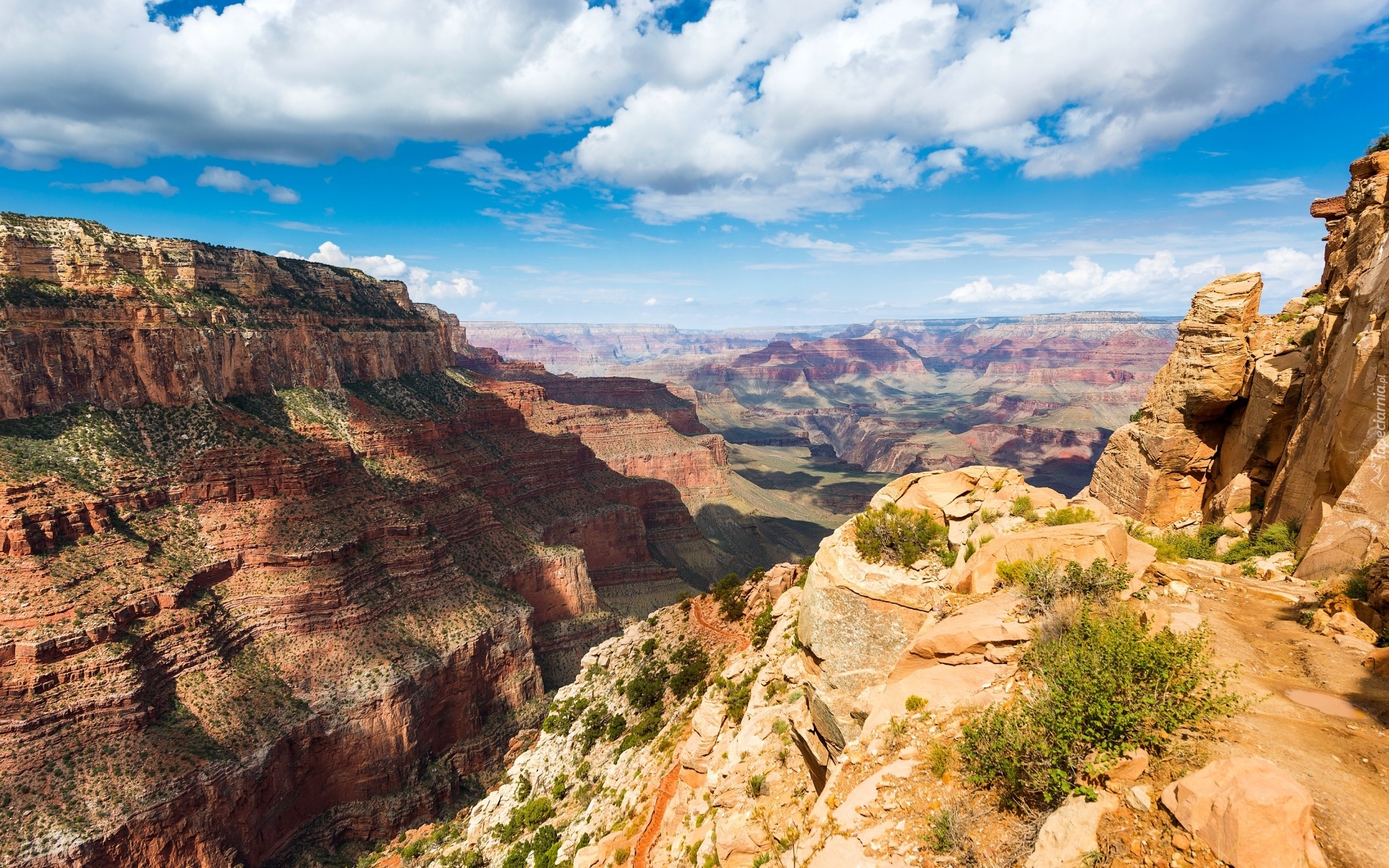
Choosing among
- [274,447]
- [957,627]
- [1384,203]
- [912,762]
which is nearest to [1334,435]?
[1384,203]

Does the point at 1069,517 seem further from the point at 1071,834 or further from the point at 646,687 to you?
the point at 646,687

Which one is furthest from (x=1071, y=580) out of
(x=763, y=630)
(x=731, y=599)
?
(x=731, y=599)

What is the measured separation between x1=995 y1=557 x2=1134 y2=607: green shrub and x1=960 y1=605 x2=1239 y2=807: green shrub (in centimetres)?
180

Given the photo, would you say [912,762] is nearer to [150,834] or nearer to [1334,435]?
[1334,435]

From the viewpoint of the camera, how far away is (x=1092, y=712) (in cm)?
860

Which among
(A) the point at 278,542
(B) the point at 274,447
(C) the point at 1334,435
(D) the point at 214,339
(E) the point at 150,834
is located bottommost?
(E) the point at 150,834

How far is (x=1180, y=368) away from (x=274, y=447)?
60035 mm

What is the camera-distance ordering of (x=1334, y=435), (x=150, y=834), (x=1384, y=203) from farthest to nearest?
(x=150, y=834) → (x=1384, y=203) → (x=1334, y=435)

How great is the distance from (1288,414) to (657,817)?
2476 centimetres

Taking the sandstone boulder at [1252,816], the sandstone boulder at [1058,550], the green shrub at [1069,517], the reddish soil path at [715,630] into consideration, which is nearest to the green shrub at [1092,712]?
the sandstone boulder at [1252,816]

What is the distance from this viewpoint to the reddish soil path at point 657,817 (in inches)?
688

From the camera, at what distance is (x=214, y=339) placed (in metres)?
53.8

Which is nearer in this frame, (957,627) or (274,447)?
(957,627)

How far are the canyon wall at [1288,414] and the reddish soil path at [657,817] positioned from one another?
17.9m
